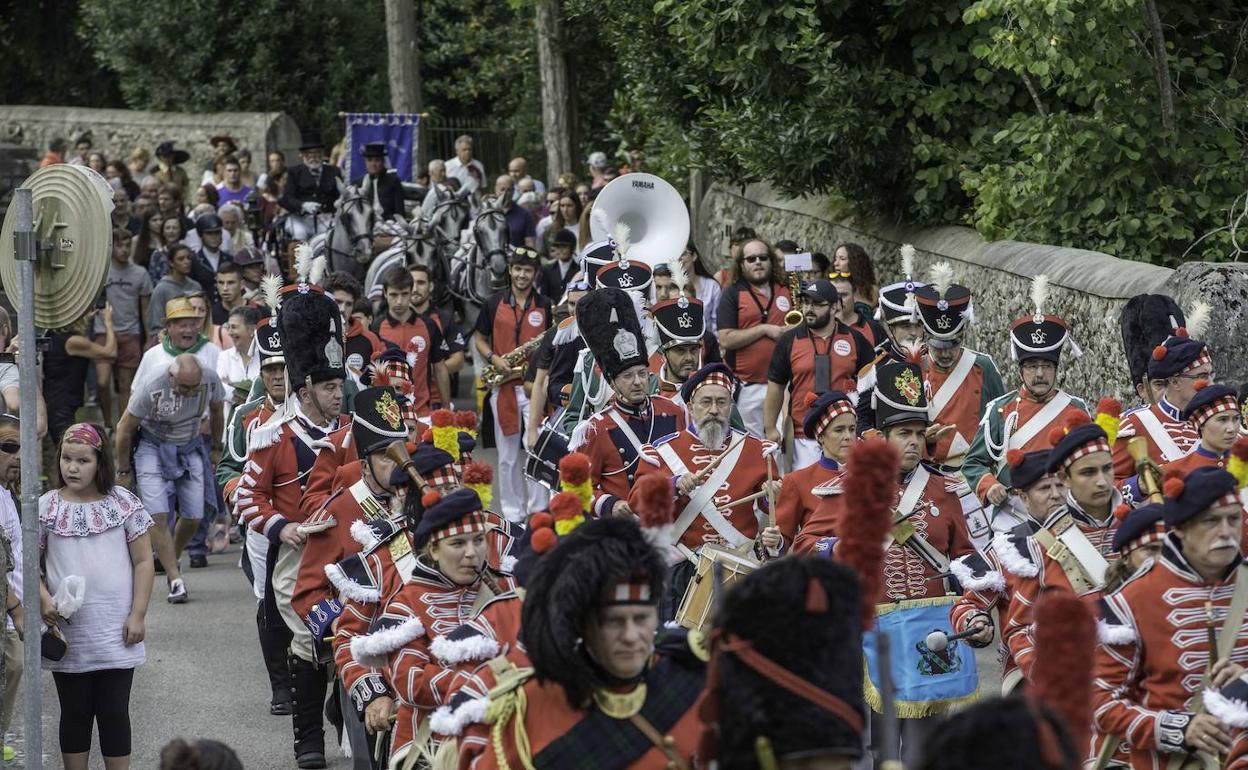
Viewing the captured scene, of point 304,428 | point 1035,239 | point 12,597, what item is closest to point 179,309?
point 304,428

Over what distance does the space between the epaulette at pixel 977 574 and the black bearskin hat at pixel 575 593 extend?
2.54 meters

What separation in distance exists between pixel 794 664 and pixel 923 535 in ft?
13.3

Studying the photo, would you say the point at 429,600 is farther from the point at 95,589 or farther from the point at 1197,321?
the point at 1197,321

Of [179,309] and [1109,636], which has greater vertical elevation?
[179,309]

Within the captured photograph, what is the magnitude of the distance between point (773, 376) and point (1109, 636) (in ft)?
19.1

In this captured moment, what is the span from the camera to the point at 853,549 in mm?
3828

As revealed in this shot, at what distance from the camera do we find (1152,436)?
27.8 feet

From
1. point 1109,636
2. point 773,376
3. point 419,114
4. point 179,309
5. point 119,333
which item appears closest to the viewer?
point 1109,636

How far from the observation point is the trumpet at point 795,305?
12.1 meters

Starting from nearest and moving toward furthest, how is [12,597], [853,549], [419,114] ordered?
[853,549] → [12,597] → [419,114]

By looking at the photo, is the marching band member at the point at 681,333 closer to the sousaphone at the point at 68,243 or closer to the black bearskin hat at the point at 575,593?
the sousaphone at the point at 68,243

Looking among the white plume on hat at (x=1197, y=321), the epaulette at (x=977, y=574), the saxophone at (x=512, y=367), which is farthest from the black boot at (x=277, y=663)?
the saxophone at (x=512, y=367)

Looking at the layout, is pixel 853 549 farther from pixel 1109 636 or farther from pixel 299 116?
pixel 299 116

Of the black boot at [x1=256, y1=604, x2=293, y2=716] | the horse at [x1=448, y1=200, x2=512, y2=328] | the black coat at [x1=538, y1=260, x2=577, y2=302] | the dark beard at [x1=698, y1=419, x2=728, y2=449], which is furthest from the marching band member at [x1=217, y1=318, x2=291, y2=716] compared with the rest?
the horse at [x1=448, y1=200, x2=512, y2=328]
